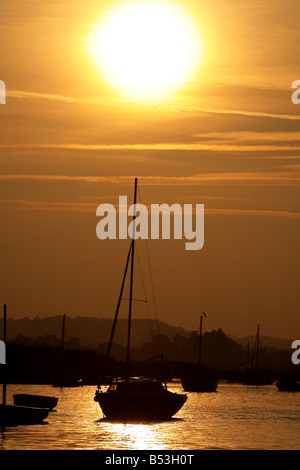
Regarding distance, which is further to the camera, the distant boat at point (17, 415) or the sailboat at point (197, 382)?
the sailboat at point (197, 382)

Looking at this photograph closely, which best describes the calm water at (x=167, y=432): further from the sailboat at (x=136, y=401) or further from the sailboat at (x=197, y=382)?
the sailboat at (x=197, y=382)

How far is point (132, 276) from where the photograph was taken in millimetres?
75188

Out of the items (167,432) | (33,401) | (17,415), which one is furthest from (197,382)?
(17,415)

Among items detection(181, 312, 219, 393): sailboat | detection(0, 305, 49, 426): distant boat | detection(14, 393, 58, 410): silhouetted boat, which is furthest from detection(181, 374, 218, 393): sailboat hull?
detection(0, 305, 49, 426): distant boat

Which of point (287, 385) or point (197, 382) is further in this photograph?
point (287, 385)

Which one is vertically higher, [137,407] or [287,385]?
[137,407]

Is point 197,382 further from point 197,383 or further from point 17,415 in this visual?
point 17,415

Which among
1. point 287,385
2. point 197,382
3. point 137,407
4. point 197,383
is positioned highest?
point 137,407

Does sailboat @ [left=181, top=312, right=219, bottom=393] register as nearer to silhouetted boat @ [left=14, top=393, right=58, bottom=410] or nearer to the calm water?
the calm water

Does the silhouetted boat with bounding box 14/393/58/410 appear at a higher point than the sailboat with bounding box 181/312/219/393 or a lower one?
higher

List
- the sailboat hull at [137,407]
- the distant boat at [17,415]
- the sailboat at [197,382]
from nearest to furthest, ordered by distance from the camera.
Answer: the distant boat at [17,415], the sailboat hull at [137,407], the sailboat at [197,382]

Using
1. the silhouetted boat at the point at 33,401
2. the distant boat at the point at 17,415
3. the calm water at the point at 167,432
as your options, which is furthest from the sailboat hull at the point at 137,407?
the silhouetted boat at the point at 33,401

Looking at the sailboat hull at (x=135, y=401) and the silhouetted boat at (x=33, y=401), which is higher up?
the sailboat hull at (x=135, y=401)
